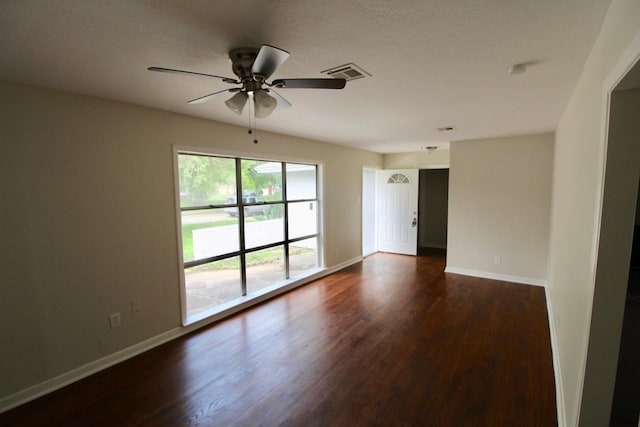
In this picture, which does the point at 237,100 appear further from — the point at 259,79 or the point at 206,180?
the point at 206,180

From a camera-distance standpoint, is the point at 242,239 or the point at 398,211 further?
the point at 398,211

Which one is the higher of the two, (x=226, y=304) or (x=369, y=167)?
(x=369, y=167)

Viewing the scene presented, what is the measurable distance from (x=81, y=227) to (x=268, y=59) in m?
2.27

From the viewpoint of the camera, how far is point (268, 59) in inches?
58.1

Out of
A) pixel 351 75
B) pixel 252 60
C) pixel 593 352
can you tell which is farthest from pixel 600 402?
pixel 252 60

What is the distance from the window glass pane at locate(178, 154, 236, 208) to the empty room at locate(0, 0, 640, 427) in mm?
27

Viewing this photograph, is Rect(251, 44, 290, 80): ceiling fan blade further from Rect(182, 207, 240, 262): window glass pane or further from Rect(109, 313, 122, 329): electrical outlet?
Rect(109, 313, 122, 329): electrical outlet

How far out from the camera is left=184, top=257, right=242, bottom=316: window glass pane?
141 inches

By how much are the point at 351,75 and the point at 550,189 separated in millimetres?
4121

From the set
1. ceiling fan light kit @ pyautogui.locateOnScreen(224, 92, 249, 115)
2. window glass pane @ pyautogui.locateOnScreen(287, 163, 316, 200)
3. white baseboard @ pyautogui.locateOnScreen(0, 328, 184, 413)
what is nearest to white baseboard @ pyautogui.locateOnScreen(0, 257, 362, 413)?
white baseboard @ pyautogui.locateOnScreen(0, 328, 184, 413)

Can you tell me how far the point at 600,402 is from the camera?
142cm

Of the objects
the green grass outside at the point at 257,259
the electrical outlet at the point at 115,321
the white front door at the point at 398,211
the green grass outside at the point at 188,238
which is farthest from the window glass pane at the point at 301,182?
the electrical outlet at the point at 115,321

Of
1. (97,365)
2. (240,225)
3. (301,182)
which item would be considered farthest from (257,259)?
(97,365)

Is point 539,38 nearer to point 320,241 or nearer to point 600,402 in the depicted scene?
point 600,402
